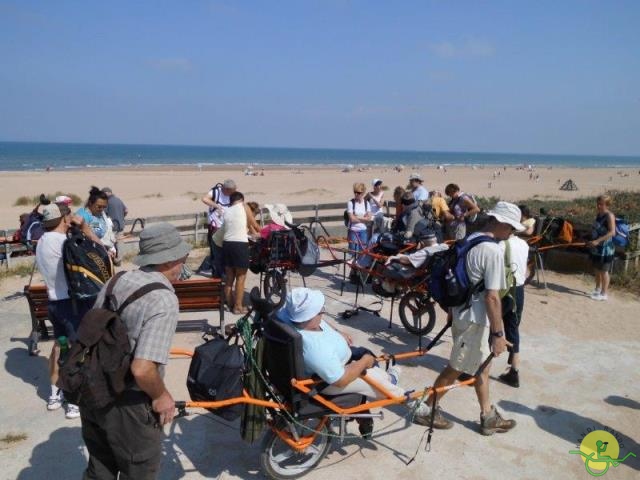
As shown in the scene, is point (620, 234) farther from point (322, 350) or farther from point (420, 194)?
point (322, 350)

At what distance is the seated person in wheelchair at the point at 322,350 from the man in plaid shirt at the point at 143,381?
94 cm

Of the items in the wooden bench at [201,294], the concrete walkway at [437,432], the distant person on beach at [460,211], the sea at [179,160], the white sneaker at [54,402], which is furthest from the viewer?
the sea at [179,160]

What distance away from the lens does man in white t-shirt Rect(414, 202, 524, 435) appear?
12.1 feet

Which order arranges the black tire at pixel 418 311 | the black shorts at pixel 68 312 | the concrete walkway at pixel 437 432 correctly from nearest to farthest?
the concrete walkway at pixel 437 432 → the black shorts at pixel 68 312 → the black tire at pixel 418 311

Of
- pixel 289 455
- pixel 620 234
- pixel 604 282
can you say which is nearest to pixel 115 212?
pixel 289 455

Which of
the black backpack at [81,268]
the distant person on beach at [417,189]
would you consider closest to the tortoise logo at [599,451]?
the black backpack at [81,268]

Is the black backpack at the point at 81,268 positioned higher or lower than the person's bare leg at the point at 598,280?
higher

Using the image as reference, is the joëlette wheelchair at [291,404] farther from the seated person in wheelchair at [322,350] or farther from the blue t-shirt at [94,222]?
the blue t-shirt at [94,222]

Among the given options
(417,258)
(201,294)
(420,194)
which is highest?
(420,194)

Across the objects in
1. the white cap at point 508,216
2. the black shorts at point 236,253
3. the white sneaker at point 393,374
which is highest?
the white cap at point 508,216

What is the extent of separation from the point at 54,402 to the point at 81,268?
129 cm

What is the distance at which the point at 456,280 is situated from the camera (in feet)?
12.5

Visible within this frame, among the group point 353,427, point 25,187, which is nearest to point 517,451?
point 353,427

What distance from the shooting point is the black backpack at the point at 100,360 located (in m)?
2.30
